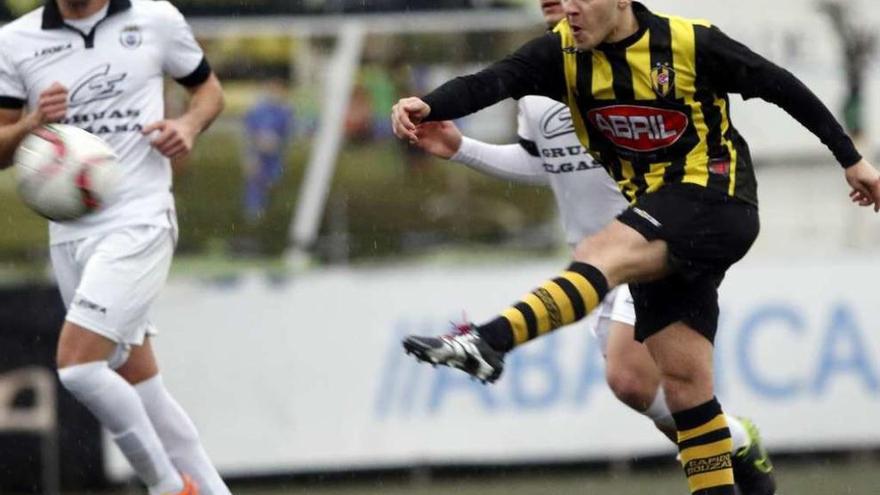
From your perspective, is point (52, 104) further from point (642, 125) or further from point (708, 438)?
point (708, 438)

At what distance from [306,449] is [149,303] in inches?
146

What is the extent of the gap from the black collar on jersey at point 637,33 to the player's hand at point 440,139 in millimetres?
947

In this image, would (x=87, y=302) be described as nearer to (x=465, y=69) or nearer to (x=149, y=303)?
(x=149, y=303)

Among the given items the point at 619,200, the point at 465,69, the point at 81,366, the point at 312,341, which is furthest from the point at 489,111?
the point at 81,366

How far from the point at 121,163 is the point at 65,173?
19.1 inches

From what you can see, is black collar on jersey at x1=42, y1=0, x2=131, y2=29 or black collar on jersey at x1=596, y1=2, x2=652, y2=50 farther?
black collar on jersey at x1=42, y1=0, x2=131, y2=29

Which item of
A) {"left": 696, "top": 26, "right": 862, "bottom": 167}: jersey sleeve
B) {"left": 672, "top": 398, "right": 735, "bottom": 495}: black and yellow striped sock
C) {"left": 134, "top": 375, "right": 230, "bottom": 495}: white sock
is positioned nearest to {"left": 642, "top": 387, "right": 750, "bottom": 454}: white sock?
{"left": 672, "top": 398, "right": 735, "bottom": 495}: black and yellow striped sock

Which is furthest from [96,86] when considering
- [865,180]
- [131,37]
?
[865,180]

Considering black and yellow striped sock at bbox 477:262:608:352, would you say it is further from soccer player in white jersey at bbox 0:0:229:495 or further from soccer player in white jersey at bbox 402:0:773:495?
soccer player in white jersey at bbox 0:0:229:495

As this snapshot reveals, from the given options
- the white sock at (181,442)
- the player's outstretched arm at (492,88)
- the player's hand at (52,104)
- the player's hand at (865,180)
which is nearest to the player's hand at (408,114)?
the player's outstretched arm at (492,88)

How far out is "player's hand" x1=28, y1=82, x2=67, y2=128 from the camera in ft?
24.3

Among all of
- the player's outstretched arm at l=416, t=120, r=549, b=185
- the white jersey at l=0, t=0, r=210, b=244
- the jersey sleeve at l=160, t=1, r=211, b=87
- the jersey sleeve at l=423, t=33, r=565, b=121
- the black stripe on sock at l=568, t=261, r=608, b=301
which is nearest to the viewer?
the black stripe on sock at l=568, t=261, r=608, b=301

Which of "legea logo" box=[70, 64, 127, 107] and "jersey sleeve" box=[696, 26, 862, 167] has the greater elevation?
"jersey sleeve" box=[696, 26, 862, 167]

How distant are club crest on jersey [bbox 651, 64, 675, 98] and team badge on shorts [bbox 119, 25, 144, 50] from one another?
8.08ft
